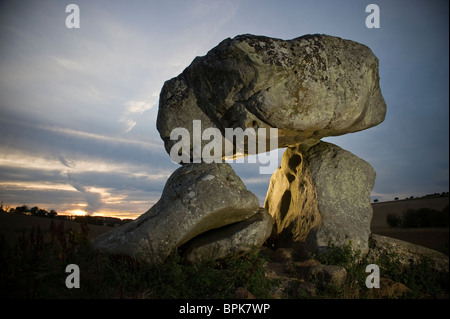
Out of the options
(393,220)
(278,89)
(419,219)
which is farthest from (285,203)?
(393,220)

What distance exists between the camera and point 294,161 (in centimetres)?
997

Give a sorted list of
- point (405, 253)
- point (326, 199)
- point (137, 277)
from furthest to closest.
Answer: point (326, 199) → point (405, 253) → point (137, 277)

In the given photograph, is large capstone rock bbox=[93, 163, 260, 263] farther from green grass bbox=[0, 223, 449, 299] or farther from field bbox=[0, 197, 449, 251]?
field bbox=[0, 197, 449, 251]

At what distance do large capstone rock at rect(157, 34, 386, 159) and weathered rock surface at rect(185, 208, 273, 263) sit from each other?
2392mm

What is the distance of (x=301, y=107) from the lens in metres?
7.52

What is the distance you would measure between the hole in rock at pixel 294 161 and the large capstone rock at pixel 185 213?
2.89 meters

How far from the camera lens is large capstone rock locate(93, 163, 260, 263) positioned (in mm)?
6287

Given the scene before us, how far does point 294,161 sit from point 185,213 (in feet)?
15.7

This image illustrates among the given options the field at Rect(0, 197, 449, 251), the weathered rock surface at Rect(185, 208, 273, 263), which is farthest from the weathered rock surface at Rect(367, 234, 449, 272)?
the weathered rock surface at Rect(185, 208, 273, 263)

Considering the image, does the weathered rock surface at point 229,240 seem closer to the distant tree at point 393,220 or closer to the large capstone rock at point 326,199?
the large capstone rock at point 326,199

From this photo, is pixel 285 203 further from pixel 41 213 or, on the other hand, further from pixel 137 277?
pixel 41 213

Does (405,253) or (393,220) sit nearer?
(405,253)

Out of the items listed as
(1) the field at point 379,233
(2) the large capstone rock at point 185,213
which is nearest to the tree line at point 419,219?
(1) the field at point 379,233
